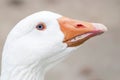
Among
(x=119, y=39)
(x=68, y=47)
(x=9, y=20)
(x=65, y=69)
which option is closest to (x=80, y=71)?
(x=65, y=69)

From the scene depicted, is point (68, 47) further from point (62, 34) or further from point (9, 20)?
point (9, 20)

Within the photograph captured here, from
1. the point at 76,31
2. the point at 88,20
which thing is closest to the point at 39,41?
the point at 76,31

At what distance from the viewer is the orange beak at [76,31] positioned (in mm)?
2400

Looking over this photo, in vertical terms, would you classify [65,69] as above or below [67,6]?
below

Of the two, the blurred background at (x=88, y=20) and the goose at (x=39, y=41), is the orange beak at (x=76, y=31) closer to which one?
the goose at (x=39, y=41)

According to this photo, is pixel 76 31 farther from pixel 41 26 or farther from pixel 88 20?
pixel 88 20

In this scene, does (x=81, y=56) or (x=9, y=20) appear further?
(x=9, y=20)

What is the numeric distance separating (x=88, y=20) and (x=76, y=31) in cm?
311

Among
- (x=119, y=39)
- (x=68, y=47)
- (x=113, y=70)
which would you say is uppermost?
(x=119, y=39)

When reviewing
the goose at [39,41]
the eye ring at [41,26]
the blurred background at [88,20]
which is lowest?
the goose at [39,41]

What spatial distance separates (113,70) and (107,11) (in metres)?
1.08

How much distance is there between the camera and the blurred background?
4832mm

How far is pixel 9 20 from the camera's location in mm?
5395

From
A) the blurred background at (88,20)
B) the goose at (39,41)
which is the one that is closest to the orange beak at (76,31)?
the goose at (39,41)
